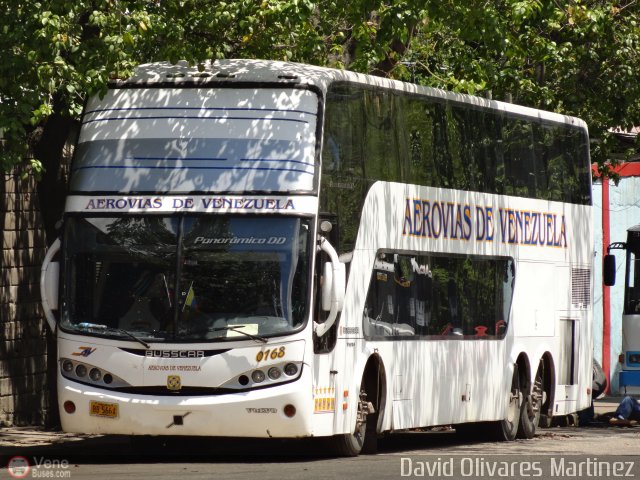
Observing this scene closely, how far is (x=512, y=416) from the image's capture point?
61.6 feet

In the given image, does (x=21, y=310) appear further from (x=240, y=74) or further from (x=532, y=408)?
(x=532, y=408)

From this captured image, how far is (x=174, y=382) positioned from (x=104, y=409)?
73 cm

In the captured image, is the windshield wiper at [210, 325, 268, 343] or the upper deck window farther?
the upper deck window

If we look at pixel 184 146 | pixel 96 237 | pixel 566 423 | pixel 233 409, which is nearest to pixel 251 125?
pixel 184 146

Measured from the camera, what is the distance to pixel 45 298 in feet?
46.0

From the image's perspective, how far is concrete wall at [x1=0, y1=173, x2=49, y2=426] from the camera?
1920 centimetres

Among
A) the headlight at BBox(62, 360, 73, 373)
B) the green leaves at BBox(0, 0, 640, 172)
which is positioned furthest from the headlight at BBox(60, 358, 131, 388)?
the green leaves at BBox(0, 0, 640, 172)

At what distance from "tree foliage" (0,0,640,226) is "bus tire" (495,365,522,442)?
4.16 m

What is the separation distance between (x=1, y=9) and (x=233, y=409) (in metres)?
4.54

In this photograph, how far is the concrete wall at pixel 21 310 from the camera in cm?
1920

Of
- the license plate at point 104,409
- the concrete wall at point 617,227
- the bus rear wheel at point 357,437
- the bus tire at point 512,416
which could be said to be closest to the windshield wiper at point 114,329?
the license plate at point 104,409

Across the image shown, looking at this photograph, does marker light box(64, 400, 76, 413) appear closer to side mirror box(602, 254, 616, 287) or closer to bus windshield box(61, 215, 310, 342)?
bus windshield box(61, 215, 310, 342)

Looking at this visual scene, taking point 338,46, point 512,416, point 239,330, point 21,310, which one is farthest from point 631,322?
point 239,330

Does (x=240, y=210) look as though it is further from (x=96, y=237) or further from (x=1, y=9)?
(x=1, y=9)
